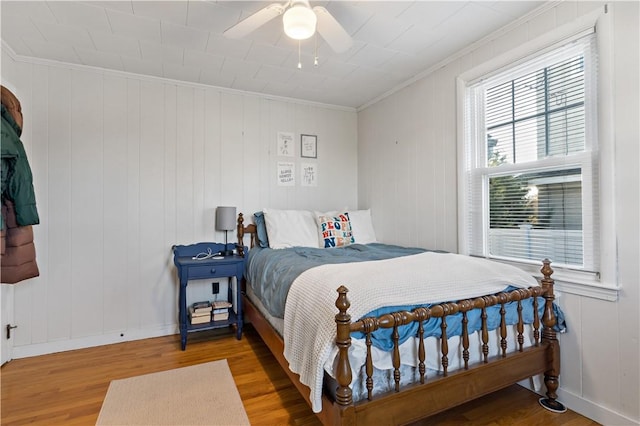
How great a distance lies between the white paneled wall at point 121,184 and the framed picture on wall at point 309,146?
0.35m

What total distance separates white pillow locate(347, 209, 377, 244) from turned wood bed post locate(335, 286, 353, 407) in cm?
206

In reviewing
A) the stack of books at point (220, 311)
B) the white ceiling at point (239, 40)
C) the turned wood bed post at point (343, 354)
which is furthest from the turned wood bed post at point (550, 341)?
the stack of books at point (220, 311)

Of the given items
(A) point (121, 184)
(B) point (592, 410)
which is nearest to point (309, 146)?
(A) point (121, 184)

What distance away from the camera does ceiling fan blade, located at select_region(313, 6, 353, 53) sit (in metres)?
1.72

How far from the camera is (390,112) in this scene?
3.47m

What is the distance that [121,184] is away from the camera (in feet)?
9.73

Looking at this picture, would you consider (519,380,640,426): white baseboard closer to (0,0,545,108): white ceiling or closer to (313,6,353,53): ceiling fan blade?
(0,0,545,108): white ceiling

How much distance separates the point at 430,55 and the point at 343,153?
160 cm

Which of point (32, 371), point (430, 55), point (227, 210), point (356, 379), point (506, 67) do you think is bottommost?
point (32, 371)

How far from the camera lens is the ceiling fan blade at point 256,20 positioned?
66.1 inches

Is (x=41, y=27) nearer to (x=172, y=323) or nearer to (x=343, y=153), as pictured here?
(x=172, y=323)

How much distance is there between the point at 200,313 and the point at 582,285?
283 cm

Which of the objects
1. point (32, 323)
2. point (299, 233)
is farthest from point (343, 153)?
point (32, 323)

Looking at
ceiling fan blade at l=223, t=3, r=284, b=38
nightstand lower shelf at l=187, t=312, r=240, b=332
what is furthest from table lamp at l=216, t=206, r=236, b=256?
ceiling fan blade at l=223, t=3, r=284, b=38
